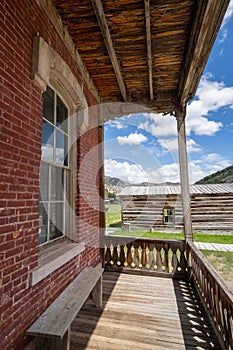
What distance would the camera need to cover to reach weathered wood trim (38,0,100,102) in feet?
6.94

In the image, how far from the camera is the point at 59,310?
1.83 m

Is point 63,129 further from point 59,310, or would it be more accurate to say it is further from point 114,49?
point 59,310

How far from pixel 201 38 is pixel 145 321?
3.41 meters

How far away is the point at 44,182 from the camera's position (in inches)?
89.7

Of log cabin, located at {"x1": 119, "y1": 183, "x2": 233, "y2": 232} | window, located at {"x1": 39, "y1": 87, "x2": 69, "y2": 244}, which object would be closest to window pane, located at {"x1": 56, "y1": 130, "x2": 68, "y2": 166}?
window, located at {"x1": 39, "y1": 87, "x2": 69, "y2": 244}

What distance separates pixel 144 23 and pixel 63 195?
245 centimetres

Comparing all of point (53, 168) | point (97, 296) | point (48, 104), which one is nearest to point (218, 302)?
point (97, 296)

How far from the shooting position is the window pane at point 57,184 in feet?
8.27

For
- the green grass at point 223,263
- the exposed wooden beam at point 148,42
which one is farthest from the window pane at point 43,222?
the green grass at point 223,263

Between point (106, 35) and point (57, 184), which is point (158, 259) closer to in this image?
point (57, 184)

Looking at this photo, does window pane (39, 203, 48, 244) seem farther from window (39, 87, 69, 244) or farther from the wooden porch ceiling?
the wooden porch ceiling

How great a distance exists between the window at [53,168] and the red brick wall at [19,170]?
1.29 feet

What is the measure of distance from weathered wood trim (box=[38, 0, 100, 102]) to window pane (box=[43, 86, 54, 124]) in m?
0.70

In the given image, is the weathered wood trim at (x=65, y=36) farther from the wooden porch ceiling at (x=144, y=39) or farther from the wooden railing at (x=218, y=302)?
the wooden railing at (x=218, y=302)
